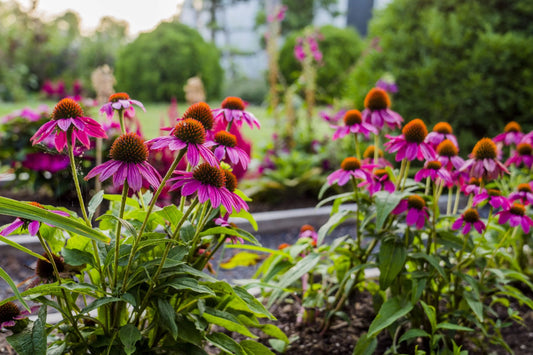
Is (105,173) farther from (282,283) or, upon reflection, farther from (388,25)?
(388,25)

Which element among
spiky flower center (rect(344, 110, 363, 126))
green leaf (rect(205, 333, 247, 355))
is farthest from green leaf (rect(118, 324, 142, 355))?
spiky flower center (rect(344, 110, 363, 126))

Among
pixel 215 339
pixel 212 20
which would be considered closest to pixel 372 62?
pixel 215 339

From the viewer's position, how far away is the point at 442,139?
5.24ft

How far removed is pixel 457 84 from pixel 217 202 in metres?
3.01

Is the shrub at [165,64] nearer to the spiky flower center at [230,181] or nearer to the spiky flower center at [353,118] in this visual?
the spiky flower center at [353,118]

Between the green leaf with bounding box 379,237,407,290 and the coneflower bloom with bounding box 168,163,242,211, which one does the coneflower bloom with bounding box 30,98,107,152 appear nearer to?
the coneflower bloom with bounding box 168,163,242,211

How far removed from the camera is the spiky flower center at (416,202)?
1.42m

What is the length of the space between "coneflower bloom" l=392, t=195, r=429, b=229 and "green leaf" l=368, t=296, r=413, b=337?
227mm

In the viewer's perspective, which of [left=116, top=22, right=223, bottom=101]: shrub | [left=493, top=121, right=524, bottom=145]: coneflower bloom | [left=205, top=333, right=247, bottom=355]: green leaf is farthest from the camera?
[left=116, top=22, right=223, bottom=101]: shrub

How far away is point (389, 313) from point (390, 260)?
148 mm

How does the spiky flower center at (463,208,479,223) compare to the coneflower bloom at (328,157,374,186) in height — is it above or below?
below

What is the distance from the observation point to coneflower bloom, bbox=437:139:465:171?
1515 mm

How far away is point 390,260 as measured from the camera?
1.42 metres

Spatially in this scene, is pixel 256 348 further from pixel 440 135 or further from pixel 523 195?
pixel 523 195
